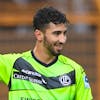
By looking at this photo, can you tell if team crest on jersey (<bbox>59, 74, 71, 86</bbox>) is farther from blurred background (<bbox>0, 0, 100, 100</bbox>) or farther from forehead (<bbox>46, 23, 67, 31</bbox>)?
blurred background (<bbox>0, 0, 100, 100</bbox>)

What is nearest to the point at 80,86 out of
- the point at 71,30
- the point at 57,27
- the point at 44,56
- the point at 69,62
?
the point at 69,62

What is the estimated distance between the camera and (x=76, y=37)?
50.8ft

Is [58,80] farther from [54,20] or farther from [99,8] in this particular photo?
[99,8]

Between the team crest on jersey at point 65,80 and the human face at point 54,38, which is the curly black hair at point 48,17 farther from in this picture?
the team crest on jersey at point 65,80

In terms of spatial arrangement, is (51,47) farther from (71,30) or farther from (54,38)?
(71,30)

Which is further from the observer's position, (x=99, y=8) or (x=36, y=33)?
(x=99, y=8)

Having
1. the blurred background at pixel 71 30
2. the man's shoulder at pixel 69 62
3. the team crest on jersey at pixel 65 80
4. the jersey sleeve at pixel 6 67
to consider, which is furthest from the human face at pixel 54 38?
the blurred background at pixel 71 30

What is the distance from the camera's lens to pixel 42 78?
27.1 ft

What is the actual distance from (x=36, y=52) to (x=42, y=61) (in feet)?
0.36

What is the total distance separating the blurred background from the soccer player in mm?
6441

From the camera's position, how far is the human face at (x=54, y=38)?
810 cm

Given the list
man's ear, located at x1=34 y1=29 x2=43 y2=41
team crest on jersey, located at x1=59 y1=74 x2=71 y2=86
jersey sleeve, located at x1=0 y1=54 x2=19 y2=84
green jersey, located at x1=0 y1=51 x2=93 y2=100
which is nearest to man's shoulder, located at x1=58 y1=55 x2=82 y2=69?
green jersey, located at x1=0 y1=51 x2=93 y2=100

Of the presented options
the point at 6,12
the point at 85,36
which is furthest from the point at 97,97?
the point at 6,12

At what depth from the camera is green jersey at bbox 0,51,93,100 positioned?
8219 millimetres
